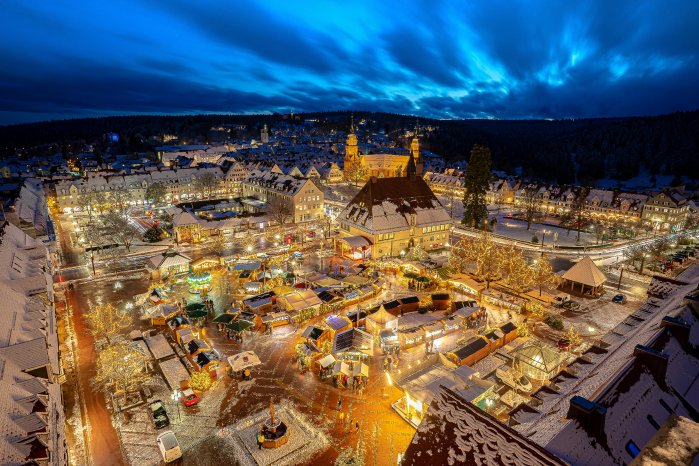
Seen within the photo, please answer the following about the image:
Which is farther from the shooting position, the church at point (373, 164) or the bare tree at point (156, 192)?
the church at point (373, 164)

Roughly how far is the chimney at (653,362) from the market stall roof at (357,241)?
31336 millimetres

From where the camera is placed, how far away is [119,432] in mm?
18891

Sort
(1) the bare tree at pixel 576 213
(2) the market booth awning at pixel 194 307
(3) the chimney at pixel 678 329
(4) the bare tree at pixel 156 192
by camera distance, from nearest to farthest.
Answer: (3) the chimney at pixel 678 329 → (2) the market booth awning at pixel 194 307 → (1) the bare tree at pixel 576 213 → (4) the bare tree at pixel 156 192

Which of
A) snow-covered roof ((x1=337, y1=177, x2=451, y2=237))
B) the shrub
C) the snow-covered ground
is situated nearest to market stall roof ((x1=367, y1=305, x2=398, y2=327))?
the shrub

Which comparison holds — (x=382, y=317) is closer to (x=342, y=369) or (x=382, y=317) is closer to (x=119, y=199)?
(x=342, y=369)

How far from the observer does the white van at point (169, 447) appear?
16922 mm

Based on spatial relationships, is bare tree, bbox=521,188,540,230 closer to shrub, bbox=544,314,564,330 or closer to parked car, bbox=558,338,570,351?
shrub, bbox=544,314,564,330

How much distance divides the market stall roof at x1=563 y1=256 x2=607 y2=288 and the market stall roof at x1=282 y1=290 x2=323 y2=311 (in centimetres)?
2354

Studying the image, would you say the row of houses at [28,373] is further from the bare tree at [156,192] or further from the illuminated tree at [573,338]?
the bare tree at [156,192]

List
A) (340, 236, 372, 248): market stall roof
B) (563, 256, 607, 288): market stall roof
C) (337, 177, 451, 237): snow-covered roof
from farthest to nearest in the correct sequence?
(337, 177, 451, 237): snow-covered roof, (340, 236, 372, 248): market stall roof, (563, 256, 607, 288): market stall roof

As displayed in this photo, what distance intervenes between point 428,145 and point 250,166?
122m

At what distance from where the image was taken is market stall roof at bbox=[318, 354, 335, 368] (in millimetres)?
23109

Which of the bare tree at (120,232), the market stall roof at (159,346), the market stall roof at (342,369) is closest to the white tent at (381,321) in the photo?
the market stall roof at (342,369)

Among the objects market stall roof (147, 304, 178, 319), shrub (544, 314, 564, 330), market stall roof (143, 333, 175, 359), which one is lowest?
market stall roof (143, 333, 175, 359)
